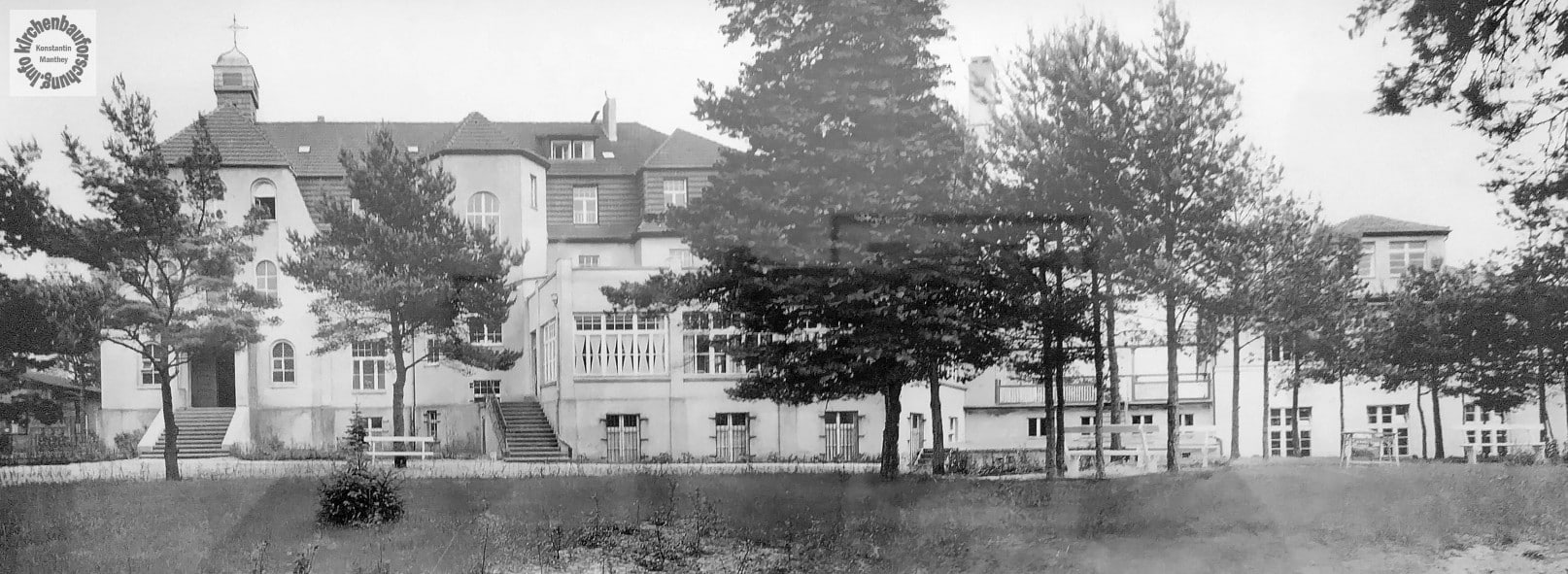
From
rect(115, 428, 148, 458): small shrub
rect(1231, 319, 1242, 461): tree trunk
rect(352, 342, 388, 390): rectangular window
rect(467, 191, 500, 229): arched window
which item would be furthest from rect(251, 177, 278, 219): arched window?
rect(1231, 319, 1242, 461): tree trunk

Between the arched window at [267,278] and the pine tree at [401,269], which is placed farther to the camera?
the pine tree at [401,269]

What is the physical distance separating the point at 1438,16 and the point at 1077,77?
120 inches

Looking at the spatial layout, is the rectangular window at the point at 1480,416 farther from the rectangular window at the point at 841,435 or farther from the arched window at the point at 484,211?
the arched window at the point at 484,211

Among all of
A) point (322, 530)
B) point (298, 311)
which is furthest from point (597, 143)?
point (322, 530)

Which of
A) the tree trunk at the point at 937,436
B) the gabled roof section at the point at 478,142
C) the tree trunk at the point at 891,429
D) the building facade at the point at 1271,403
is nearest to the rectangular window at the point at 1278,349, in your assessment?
the building facade at the point at 1271,403

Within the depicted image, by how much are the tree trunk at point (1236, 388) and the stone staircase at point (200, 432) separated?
8908 mm

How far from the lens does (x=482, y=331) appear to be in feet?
35.3

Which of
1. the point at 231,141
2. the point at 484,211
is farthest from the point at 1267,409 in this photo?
the point at 231,141

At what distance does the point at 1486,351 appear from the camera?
496 inches

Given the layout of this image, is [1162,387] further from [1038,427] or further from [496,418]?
[496,418]

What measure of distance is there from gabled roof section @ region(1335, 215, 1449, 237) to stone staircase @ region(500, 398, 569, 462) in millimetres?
7277

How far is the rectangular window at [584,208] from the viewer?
11.2 metres

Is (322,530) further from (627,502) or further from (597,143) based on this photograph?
(597,143)

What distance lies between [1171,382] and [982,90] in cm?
333
